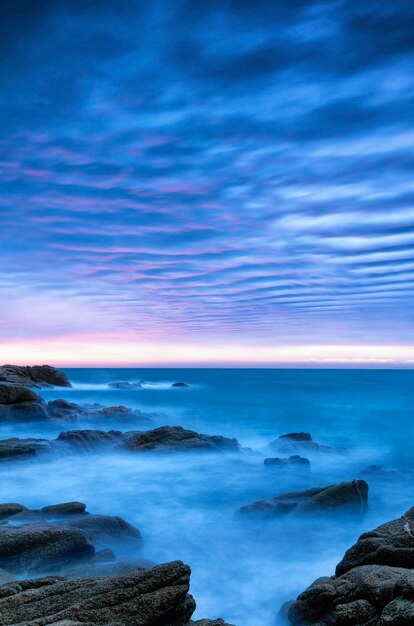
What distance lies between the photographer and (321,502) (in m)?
14.3

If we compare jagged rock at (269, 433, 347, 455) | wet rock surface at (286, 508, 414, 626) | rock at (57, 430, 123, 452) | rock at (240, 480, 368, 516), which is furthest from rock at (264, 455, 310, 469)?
wet rock surface at (286, 508, 414, 626)

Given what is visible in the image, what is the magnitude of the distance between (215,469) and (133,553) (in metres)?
9.12

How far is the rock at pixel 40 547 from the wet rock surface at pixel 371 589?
4.44 m

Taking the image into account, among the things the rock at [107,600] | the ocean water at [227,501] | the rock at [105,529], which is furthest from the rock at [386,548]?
the rock at [105,529]

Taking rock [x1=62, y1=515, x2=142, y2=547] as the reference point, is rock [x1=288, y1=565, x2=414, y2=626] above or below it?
above

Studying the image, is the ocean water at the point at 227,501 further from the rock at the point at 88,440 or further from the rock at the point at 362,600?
the rock at the point at 362,600

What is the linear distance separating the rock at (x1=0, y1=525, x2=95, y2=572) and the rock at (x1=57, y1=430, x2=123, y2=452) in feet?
39.3

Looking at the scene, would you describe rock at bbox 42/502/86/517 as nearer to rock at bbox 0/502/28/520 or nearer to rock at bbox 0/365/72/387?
rock at bbox 0/502/28/520

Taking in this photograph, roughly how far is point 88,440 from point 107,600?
1760 cm

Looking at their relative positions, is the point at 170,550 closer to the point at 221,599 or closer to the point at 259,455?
the point at 221,599

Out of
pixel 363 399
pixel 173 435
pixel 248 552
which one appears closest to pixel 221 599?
pixel 248 552

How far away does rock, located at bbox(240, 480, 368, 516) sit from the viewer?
1425cm

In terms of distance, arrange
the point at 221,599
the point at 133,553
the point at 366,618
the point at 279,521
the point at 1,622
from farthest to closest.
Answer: the point at 279,521, the point at 133,553, the point at 221,599, the point at 366,618, the point at 1,622

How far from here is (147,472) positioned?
778 inches
